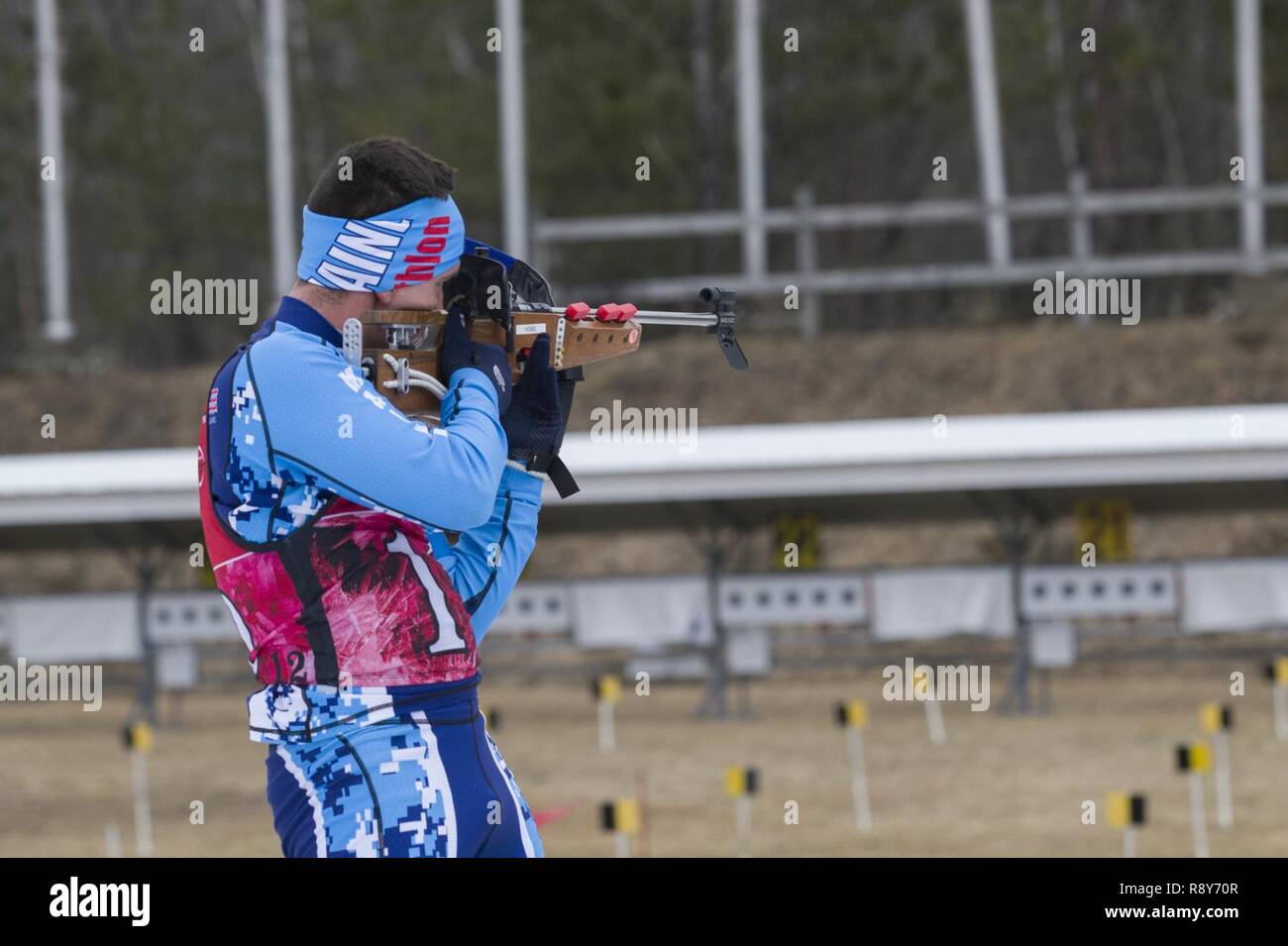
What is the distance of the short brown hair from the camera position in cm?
276

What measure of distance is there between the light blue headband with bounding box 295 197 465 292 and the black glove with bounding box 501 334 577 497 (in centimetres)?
25

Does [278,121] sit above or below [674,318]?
above

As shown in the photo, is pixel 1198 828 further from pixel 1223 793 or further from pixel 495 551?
pixel 495 551

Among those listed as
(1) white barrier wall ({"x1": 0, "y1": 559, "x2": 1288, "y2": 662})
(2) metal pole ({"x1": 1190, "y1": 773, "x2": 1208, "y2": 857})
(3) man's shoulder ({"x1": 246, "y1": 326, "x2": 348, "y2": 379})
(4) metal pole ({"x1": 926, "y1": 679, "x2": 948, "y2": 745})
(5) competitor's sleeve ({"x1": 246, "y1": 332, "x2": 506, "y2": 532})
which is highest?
(1) white barrier wall ({"x1": 0, "y1": 559, "x2": 1288, "y2": 662})

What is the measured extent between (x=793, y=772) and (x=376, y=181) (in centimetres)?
1212

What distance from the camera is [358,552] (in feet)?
8.93

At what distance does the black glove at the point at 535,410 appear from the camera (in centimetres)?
302

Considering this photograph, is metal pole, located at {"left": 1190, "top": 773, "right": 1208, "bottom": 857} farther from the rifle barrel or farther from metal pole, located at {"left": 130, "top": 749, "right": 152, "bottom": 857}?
the rifle barrel

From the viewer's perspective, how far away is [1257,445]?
15969 mm
